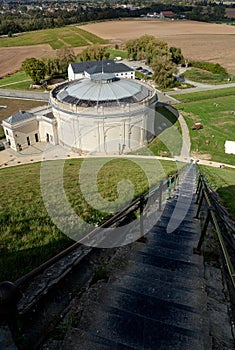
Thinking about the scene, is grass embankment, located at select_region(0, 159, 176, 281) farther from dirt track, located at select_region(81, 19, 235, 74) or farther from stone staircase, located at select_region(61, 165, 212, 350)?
dirt track, located at select_region(81, 19, 235, 74)

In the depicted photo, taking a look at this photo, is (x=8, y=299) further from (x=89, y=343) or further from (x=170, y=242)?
(x=170, y=242)

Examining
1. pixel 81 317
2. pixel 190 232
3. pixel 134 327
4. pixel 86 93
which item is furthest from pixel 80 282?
pixel 86 93

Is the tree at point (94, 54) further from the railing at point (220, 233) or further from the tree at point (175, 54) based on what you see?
the railing at point (220, 233)

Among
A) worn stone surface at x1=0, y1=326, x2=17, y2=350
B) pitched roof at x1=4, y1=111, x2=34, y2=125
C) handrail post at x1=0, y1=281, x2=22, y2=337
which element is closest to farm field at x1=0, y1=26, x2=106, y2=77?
pitched roof at x1=4, y1=111, x2=34, y2=125

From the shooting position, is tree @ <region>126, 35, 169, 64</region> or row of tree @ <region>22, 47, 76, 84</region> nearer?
row of tree @ <region>22, 47, 76, 84</region>

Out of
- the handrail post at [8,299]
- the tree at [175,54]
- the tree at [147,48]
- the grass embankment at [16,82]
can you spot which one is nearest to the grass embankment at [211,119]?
the tree at [147,48]
